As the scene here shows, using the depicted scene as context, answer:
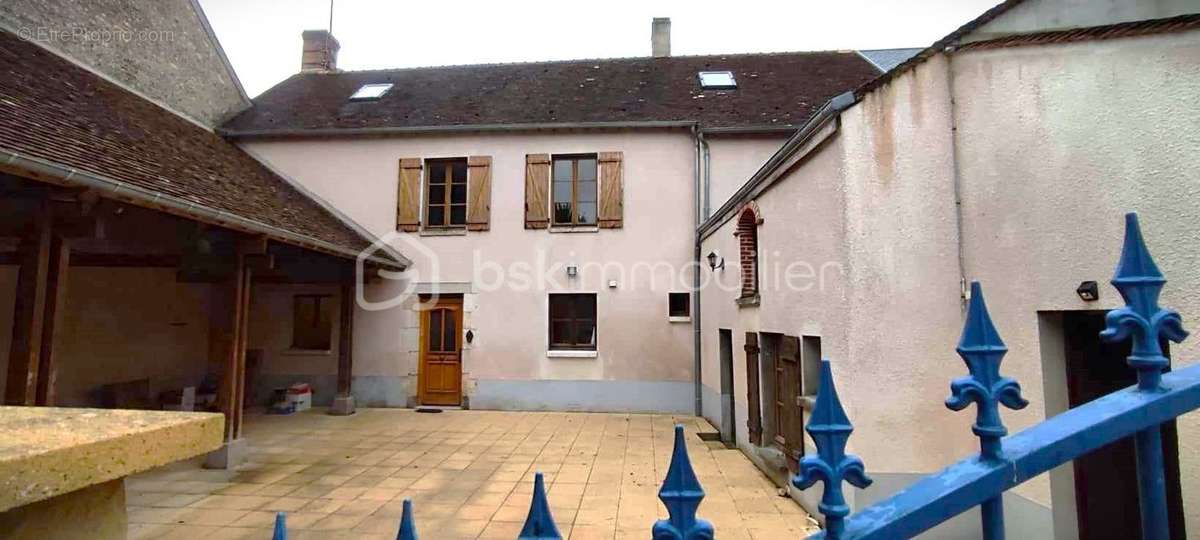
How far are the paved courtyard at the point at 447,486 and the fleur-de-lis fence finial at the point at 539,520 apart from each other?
11.7ft

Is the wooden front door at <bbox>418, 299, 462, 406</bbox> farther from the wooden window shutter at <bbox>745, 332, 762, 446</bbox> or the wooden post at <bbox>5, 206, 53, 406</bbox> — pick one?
the wooden post at <bbox>5, 206, 53, 406</bbox>

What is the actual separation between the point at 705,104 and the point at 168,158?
873 centimetres

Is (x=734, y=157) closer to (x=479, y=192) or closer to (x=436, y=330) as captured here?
(x=479, y=192)

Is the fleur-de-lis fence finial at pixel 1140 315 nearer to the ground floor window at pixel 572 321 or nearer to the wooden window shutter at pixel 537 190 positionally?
the ground floor window at pixel 572 321

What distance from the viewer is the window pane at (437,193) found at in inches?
412

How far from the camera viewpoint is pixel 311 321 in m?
10.4

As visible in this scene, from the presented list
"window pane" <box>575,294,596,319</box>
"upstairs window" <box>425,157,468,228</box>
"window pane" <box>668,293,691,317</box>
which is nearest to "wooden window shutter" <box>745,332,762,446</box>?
"window pane" <box>668,293,691,317</box>

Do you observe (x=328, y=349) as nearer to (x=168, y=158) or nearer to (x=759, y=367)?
(x=168, y=158)

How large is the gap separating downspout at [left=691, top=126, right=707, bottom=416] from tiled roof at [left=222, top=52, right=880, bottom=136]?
50cm

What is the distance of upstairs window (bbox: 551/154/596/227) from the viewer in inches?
399

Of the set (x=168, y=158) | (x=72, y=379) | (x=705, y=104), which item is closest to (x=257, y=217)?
(x=168, y=158)

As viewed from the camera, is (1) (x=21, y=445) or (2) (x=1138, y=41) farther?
(2) (x=1138, y=41)

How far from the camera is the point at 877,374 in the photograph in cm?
378

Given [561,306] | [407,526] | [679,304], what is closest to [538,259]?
[561,306]
